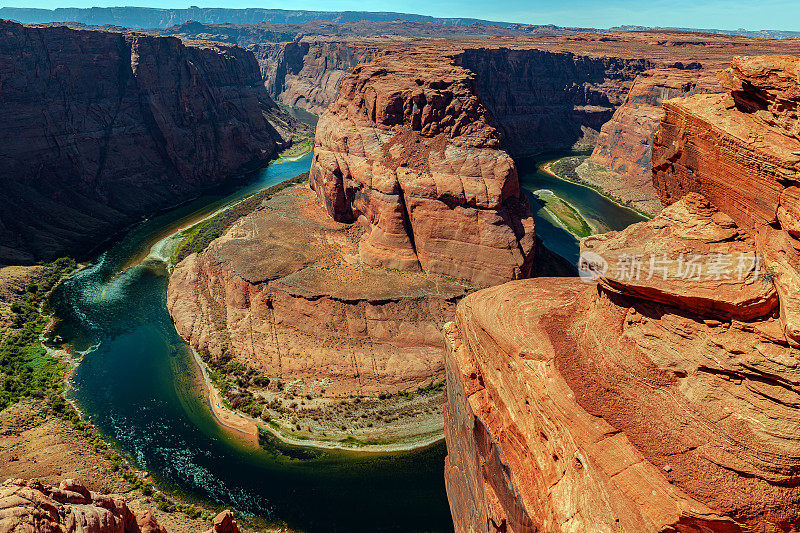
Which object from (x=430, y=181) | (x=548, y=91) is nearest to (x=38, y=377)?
(x=430, y=181)

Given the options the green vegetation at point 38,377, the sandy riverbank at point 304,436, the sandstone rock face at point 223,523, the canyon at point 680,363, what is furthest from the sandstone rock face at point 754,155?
the green vegetation at point 38,377

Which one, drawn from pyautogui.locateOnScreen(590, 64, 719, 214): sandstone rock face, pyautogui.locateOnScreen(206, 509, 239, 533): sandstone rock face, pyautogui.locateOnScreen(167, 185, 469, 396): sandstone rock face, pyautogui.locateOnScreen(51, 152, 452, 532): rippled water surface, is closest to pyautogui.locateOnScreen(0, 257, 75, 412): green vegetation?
pyautogui.locateOnScreen(51, 152, 452, 532): rippled water surface

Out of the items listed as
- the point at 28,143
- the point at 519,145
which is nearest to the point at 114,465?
the point at 28,143

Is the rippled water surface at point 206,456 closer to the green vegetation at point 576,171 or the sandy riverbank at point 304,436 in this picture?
the sandy riverbank at point 304,436

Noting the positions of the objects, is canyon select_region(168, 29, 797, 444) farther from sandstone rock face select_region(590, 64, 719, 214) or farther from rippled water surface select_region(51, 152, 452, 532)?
sandstone rock face select_region(590, 64, 719, 214)

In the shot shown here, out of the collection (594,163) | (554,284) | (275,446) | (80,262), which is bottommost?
(275,446)

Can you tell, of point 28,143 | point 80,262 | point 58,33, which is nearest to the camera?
point 80,262

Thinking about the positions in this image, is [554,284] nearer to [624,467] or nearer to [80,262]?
[624,467]
